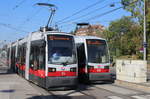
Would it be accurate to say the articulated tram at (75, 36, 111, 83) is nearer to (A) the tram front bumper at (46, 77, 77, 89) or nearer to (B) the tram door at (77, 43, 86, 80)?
(B) the tram door at (77, 43, 86, 80)

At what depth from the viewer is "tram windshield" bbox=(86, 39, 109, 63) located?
18.6 metres

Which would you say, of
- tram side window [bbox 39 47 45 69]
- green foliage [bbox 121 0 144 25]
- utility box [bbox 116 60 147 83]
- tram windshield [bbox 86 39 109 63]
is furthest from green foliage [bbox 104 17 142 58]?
tram side window [bbox 39 47 45 69]

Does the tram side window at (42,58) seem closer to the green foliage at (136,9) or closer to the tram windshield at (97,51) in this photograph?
the tram windshield at (97,51)

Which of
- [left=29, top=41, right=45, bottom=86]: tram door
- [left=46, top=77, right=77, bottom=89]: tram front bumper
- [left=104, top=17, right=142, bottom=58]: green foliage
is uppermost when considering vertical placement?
[left=104, top=17, right=142, bottom=58]: green foliage

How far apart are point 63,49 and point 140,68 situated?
5588 millimetres

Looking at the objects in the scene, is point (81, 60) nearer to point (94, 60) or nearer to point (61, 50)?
point (94, 60)

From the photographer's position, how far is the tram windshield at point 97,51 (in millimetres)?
18562

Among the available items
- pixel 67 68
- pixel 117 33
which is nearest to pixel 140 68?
pixel 67 68

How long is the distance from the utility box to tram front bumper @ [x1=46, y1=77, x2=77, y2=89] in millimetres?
4970

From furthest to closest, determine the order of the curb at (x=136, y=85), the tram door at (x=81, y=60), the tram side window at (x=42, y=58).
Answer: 1. the tram door at (x=81, y=60)
2. the curb at (x=136, y=85)
3. the tram side window at (x=42, y=58)

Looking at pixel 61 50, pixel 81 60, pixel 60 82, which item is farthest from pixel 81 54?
pixel 60 82

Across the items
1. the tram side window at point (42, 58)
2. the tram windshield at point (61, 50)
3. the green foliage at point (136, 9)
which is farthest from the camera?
the green foliage at point (136, 9)

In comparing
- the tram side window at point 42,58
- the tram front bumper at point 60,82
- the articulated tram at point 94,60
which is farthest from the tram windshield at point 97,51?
the tram side window at point 42,58

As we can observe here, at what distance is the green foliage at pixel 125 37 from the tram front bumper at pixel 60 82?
3308 centimetres
